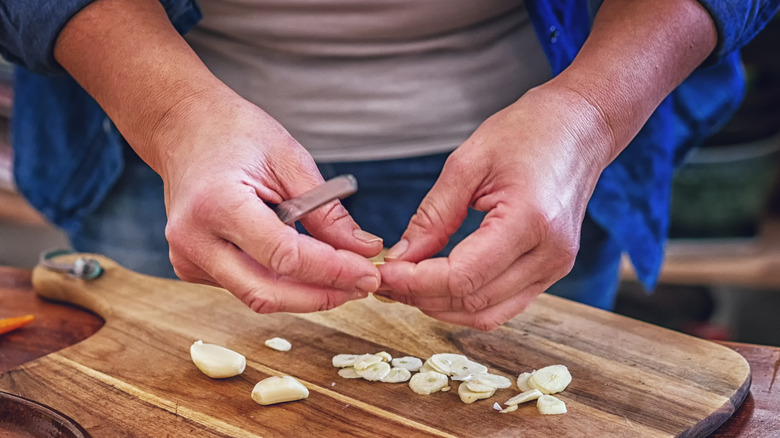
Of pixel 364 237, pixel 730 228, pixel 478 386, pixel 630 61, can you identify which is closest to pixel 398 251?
pixel 364 237

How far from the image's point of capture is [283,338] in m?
0.81

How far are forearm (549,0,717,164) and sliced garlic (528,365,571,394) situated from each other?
8.4 inches

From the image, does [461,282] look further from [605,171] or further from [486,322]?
[605,171]

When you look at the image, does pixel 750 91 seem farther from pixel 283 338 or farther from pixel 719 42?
pixel 283 338

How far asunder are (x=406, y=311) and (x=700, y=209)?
109 centimetres

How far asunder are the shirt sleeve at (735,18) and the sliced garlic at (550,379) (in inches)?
15.7

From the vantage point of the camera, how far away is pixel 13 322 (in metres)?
0.85

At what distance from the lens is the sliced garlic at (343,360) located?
2.46 feet

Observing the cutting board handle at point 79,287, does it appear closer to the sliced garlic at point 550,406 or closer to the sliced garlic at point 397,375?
the sliced garlic at point 397,375

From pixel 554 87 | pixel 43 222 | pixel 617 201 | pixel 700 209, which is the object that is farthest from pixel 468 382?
pixel 43 222

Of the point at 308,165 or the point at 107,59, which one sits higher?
the point at 107,59

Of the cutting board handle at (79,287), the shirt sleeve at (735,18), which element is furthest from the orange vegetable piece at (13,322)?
the shirt sleeve at (735,18)

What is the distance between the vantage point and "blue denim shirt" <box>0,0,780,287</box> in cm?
89

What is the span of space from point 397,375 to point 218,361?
0.17m
